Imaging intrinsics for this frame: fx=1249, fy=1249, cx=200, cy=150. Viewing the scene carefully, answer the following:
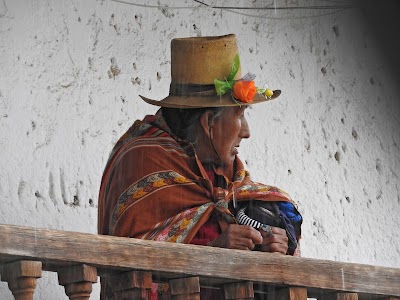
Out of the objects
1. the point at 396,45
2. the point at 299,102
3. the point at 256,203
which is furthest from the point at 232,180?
the point at 396,45

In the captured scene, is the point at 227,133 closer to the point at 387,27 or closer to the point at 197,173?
the point at 197,173

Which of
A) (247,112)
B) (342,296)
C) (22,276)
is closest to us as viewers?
(22,276)

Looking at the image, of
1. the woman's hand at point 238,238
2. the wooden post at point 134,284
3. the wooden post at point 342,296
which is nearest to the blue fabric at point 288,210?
the woman's hand at point 238,238

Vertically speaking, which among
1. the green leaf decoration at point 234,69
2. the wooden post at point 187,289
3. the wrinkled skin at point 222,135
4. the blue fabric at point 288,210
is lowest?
the wooden post at point 187,289

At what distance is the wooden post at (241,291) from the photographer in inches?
154

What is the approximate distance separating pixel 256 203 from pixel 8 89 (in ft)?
3.49

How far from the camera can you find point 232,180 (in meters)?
4.63

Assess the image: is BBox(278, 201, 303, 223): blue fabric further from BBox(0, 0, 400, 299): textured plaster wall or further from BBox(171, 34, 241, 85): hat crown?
BBox(0, 0, 400, 299): textured plaster wall

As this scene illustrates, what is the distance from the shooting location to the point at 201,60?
183 inches

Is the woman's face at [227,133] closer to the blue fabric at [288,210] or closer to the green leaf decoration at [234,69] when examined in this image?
the green leaf decoration at [234,69]

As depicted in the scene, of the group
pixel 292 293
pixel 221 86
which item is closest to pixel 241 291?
pixel 292 293

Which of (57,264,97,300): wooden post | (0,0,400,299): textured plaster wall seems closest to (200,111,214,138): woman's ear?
(0,0,400,299): textured plaster wall

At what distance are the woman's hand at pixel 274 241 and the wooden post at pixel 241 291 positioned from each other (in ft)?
1.36

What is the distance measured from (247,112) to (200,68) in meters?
0.96
